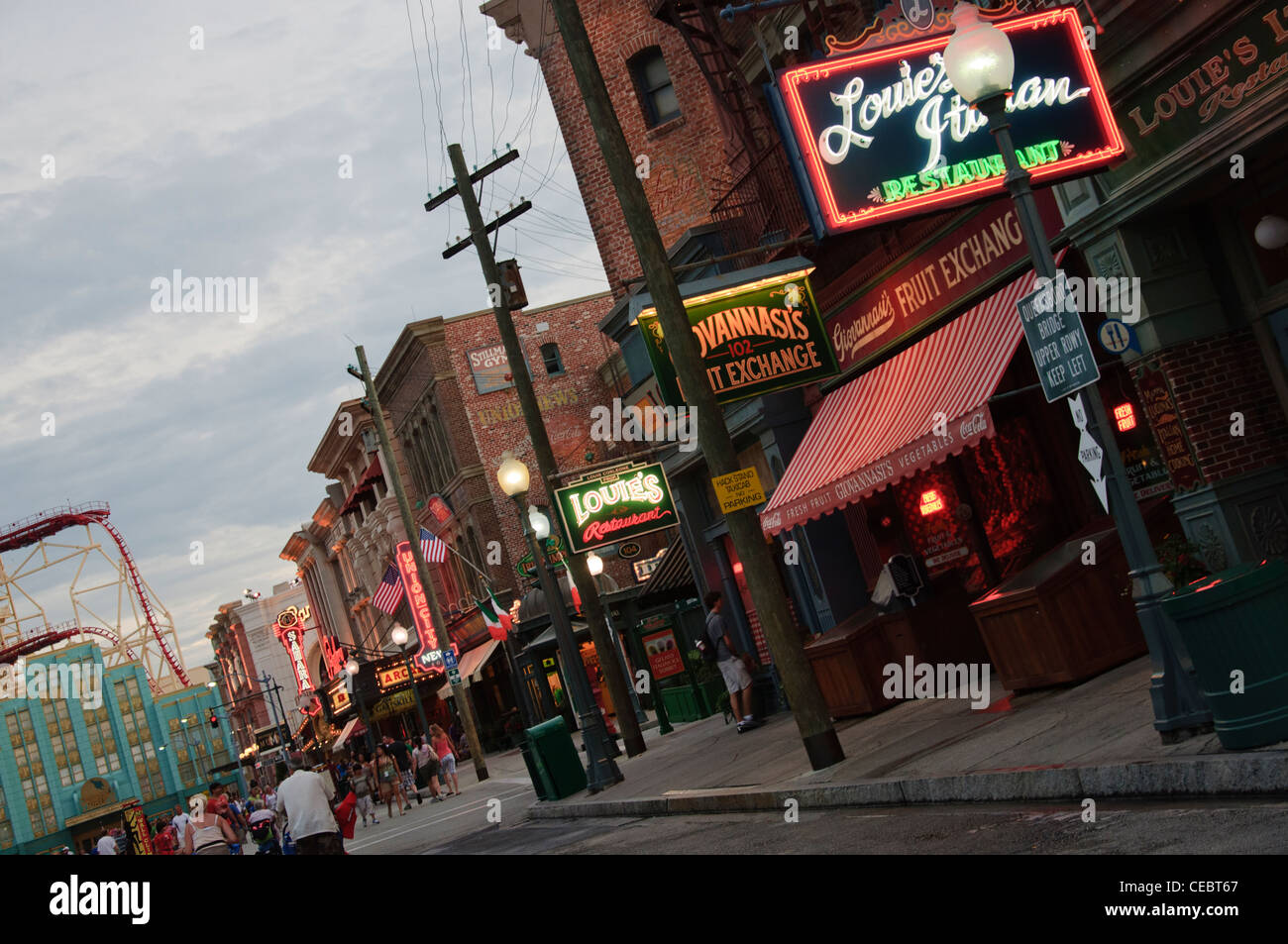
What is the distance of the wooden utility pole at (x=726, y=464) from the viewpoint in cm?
1209

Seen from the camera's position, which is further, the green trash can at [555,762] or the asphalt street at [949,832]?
the green trash can at [555,762]

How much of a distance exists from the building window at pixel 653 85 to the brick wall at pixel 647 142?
0.47 ft

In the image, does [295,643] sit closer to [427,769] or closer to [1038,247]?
→ [427,769]

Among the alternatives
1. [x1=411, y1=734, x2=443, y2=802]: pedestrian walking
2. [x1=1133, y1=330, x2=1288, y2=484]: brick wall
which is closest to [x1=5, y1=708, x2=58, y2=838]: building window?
[x1=411, y1=734, x2=443, y2=802]: pedestrian walking

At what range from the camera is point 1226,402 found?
10648mm

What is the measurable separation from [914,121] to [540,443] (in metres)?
11.5

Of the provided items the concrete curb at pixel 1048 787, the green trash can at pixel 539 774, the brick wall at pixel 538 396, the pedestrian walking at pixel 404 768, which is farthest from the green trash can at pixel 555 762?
the brick wall at pixel 538 396

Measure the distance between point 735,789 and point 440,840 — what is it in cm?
729

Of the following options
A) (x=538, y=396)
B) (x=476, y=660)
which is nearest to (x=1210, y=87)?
(x=538, y=396)

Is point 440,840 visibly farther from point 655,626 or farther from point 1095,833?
point 1095,833

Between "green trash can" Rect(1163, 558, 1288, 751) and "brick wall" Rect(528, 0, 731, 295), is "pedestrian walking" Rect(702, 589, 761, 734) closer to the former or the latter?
"brick wall" Rect(528, 0, 731, 295)

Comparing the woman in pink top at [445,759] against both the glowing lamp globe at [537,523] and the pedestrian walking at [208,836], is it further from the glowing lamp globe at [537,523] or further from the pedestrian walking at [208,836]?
the pedestrian walking at [208,836]
